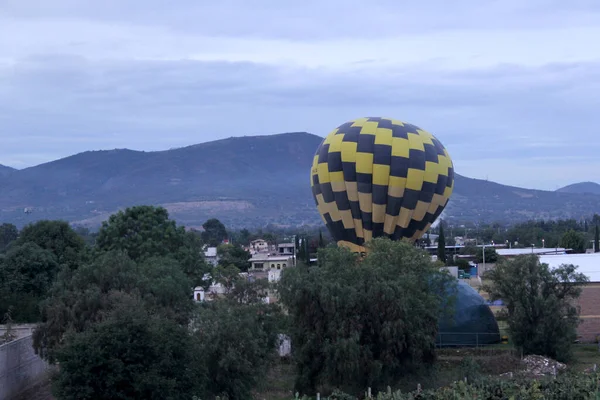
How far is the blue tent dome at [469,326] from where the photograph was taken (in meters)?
44.0

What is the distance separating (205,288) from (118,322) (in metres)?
23.6

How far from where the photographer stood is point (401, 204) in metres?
51.1

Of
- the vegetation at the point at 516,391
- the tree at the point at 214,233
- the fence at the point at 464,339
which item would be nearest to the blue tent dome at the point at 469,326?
the fence at the point at 464,339

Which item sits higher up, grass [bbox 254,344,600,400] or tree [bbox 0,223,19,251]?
tree [bbox 0,223,19,251]

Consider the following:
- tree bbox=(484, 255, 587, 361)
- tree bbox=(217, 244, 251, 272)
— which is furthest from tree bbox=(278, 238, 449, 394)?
tree bbox=(217, 244, 251, 272)

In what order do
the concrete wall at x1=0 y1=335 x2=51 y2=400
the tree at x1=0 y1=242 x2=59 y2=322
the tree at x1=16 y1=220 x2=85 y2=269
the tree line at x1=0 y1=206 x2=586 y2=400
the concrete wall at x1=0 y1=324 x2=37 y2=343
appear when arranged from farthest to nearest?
the tree at x1=16 y1=220 x2=85 y2=269, the tree at x1=0 y1=242 x2=59 y2=322, the concrete wall at x1=0 y1=324 x2=37 y2=343, the concrete wall at x1=0 y1=335 x2=51 y2=400, the tree line at x1=0 y1=206 x2=586 y2=400

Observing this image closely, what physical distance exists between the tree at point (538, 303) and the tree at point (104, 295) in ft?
44.1

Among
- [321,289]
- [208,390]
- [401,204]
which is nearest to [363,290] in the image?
[321,289]

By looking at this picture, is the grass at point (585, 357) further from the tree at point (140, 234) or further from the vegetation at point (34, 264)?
the vegetation at point (34, 264)

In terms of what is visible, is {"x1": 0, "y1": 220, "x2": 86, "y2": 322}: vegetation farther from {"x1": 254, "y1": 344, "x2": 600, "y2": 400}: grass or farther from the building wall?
the building wall

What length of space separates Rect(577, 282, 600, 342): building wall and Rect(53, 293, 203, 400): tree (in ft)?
77.5

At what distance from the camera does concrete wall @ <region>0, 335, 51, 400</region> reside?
34.5 meters

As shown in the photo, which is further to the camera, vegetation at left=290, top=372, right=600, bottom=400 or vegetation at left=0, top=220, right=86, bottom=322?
vegetation at left=0, top=220, right=86, bottom=322

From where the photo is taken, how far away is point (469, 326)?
145ft
